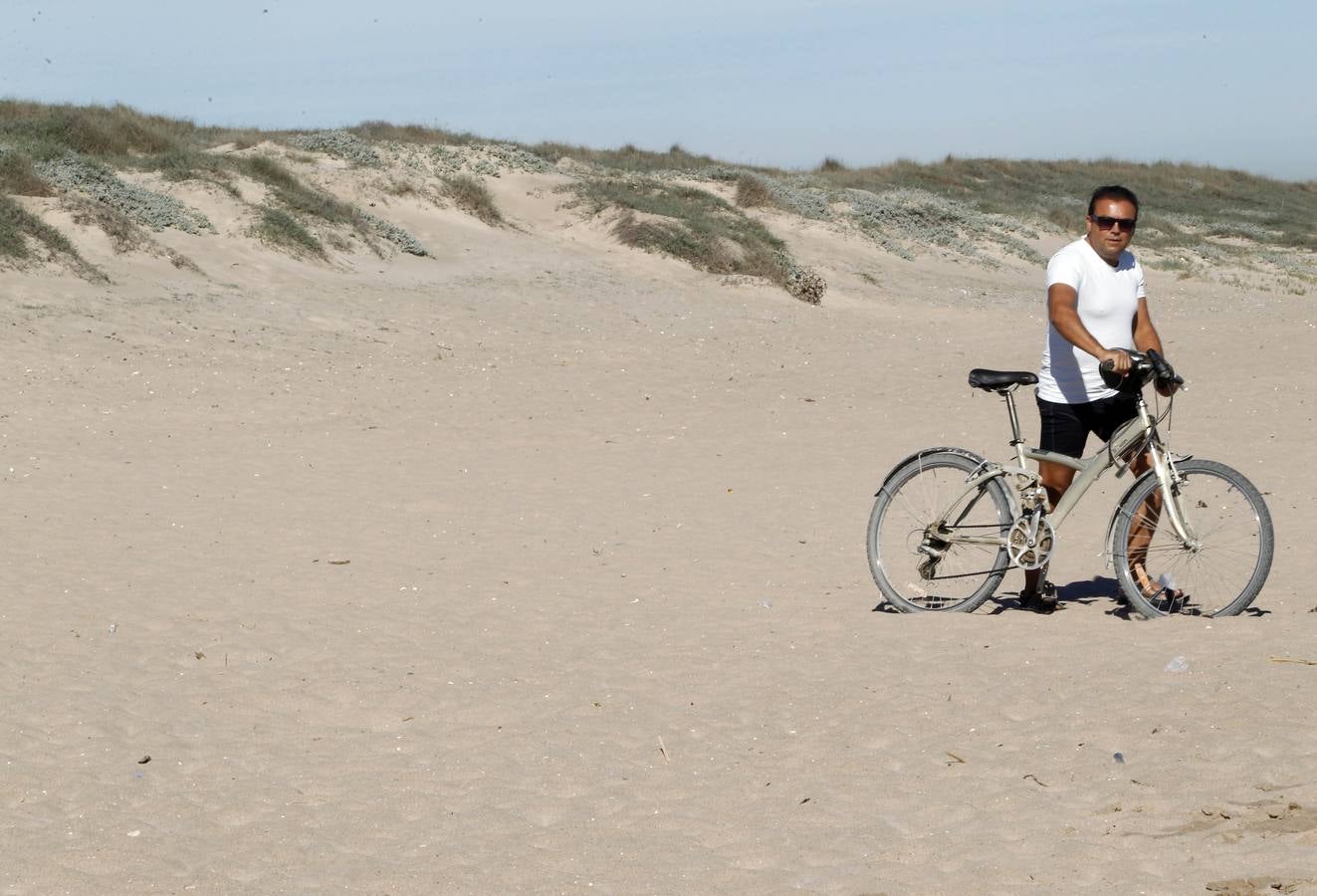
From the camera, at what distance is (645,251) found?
25938 mm

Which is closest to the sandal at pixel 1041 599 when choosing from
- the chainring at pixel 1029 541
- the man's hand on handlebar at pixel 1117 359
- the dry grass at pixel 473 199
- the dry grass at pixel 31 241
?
the chainring at pixel 1029 541

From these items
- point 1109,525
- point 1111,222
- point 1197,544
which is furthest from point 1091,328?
point 1197,544


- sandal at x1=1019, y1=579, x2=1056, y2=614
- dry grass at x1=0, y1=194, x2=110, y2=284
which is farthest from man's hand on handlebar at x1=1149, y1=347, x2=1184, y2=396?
dry grass at x1=0, y1=194, x2=110, y2=284

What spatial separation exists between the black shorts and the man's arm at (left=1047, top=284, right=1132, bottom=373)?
24cm

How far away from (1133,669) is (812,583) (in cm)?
255

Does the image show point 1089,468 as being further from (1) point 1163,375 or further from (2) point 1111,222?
(2) point 1111,222

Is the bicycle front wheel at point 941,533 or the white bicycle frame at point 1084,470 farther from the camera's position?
the bicycle front wheel at point 941,533

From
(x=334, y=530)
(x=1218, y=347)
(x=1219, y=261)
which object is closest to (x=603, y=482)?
(x=334, y=530)

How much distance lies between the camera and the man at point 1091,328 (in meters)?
6.38

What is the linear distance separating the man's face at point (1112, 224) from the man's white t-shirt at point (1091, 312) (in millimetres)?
58

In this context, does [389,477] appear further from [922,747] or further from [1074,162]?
[1074,162]

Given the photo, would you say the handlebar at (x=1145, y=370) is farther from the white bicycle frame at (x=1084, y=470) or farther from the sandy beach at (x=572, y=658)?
the sandy beach at (x=572, y=658)

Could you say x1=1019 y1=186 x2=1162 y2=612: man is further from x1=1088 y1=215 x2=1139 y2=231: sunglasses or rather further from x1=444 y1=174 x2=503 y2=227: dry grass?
x1=444 y1=174 x2=503 y2=227: dry grass

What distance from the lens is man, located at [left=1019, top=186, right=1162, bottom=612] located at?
6.38m
